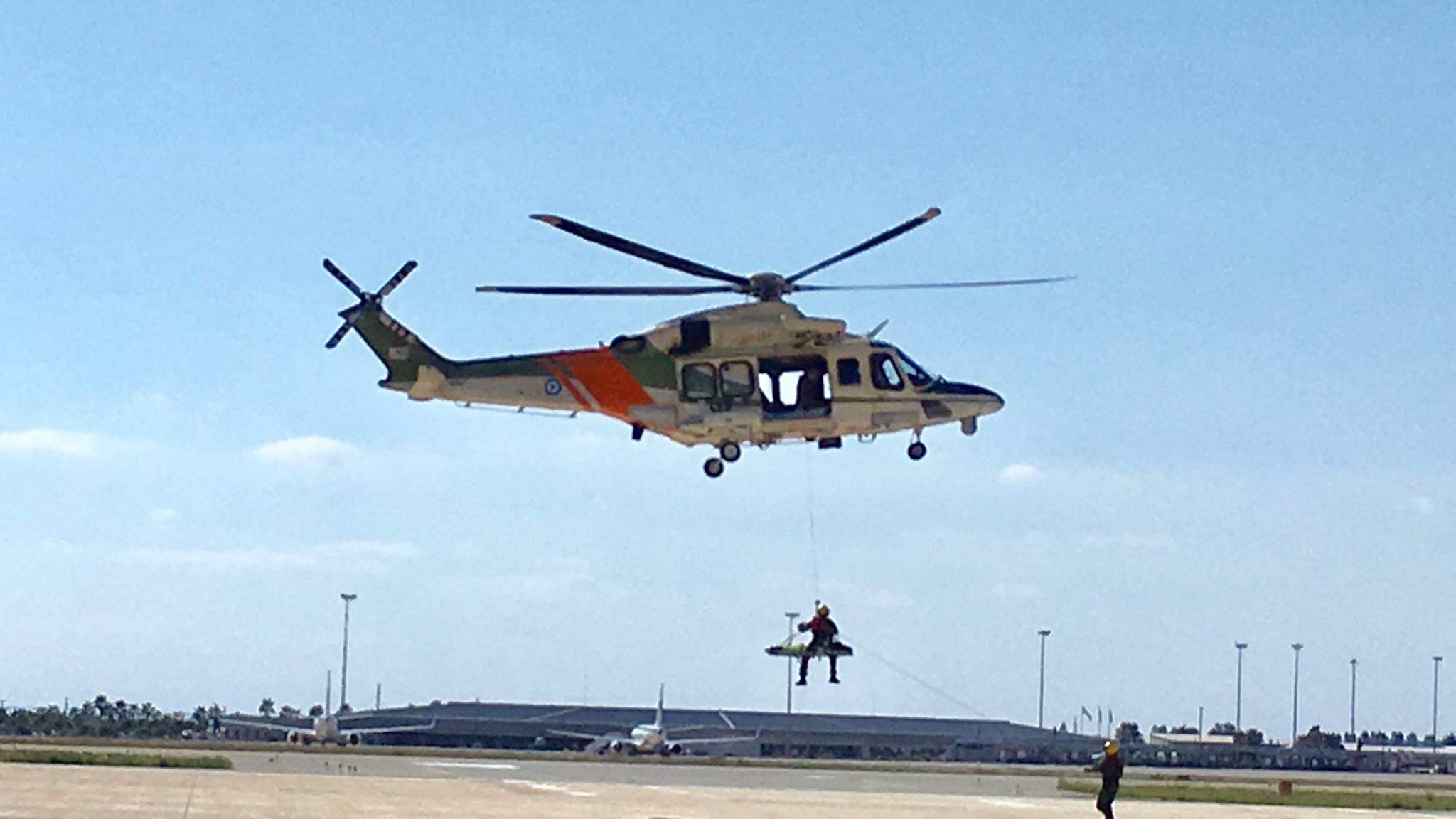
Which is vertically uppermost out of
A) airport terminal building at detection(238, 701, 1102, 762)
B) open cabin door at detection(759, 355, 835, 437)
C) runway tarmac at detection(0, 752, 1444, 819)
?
open cabin door at detection(759, 355, 835, 437)

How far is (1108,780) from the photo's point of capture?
37.1 metres

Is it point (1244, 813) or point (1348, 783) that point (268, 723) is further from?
point (1244, 813)

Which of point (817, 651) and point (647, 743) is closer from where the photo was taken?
point (817, 651)

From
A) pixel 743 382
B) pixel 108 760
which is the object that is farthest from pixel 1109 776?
pixel 108 760

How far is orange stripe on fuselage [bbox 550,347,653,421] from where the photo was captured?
44594 mm

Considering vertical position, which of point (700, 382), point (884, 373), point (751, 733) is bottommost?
point (751, 733)

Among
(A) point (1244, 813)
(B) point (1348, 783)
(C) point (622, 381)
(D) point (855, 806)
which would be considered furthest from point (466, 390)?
(B) point (1348, 783)

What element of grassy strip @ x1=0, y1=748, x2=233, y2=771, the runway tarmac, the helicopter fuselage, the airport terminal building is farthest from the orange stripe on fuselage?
the airport terminal building

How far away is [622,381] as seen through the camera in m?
44.6

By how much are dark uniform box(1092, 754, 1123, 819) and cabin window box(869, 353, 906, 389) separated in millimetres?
10740

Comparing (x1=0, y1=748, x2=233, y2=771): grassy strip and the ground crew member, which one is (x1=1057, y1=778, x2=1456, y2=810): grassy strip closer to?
the ground crew member

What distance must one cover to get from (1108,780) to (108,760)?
111 ft

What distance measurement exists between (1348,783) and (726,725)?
8477cm

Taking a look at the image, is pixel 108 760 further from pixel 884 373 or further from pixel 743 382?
pixel 884 373
